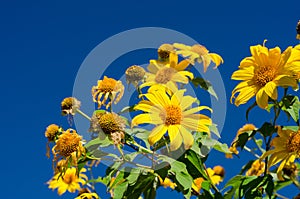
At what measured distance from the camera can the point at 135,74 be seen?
9.32ft

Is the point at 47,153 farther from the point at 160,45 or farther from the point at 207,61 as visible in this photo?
the point at 207,61

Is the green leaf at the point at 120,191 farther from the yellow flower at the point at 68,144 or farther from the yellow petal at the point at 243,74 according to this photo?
the yellow petal at the point at 243,74

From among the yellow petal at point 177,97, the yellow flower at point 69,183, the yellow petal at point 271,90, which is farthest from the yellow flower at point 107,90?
the yellow flower at point 69,183

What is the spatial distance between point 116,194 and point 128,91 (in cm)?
75

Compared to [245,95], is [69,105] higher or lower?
higher

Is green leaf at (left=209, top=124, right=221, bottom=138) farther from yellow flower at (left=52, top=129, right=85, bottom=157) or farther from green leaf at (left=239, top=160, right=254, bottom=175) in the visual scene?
green leaf at (left=239, top=160, right=254, bottom=175)

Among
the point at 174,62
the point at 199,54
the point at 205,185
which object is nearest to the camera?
the point at 205,185

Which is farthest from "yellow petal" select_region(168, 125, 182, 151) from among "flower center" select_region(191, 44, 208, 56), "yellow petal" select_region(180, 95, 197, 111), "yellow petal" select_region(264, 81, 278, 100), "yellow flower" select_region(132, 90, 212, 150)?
"flower center" select_region(191, 44, 208, 56)

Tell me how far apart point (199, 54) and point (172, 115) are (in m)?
0.71

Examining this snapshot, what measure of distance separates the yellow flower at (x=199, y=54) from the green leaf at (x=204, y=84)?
0.17 meters

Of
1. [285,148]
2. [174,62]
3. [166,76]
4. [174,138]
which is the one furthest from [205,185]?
[174,62]

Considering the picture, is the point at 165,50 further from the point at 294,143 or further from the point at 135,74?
the point at 294,143

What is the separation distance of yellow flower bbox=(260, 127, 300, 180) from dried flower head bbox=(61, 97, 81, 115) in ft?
3.73

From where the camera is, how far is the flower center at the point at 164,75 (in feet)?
9.15
